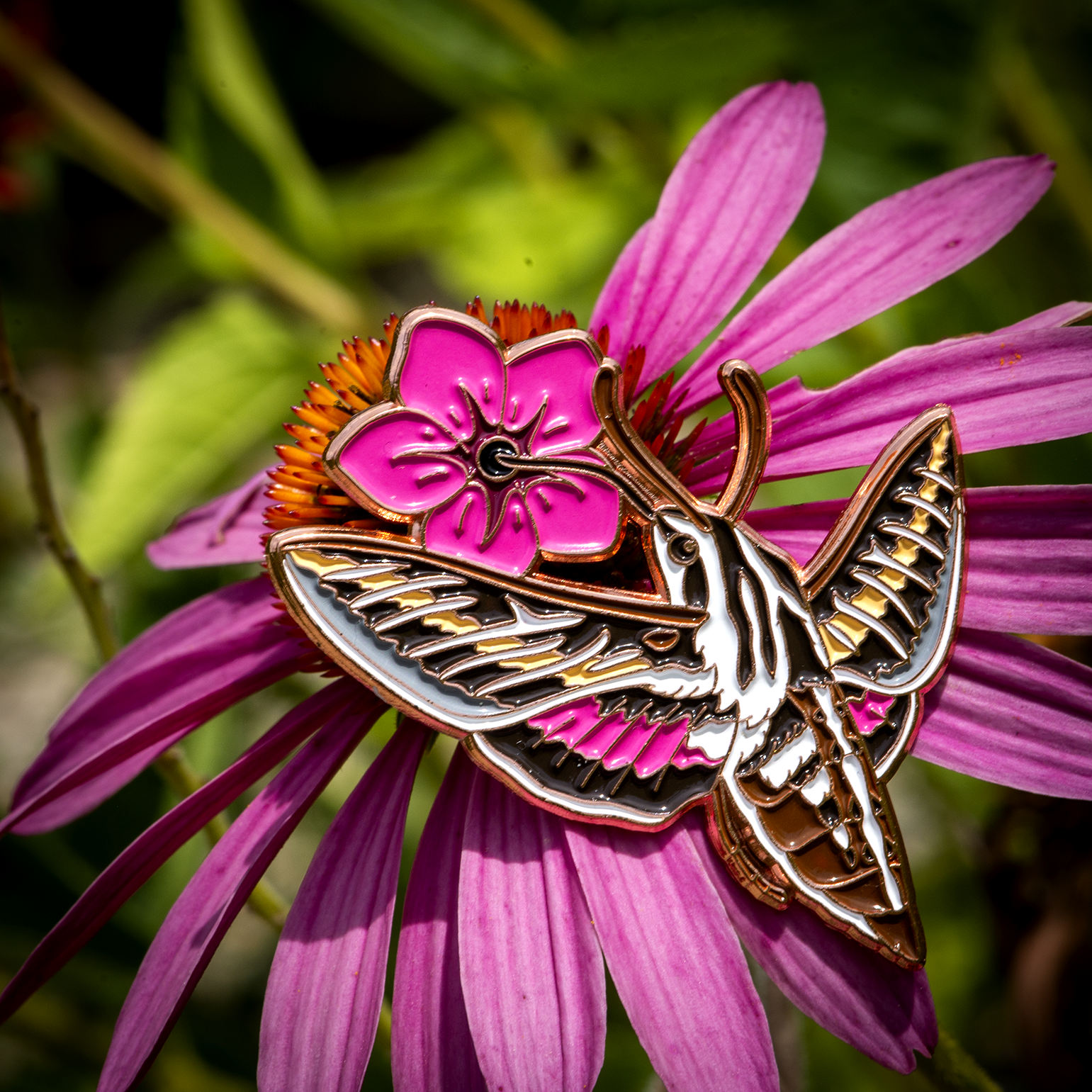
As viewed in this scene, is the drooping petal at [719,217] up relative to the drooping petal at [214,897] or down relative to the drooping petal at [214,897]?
up

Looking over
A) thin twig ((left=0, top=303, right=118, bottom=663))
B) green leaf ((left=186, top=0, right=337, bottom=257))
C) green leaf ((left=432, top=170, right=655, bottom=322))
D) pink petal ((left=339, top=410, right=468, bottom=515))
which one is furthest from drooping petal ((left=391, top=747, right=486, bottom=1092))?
green leaf ((left=186, top=0, right=337, bottom=257))

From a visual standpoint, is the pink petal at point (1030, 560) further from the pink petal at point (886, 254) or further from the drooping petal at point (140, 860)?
the drooping petal at point (140, 860)

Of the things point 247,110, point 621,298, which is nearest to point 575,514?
point 621,298

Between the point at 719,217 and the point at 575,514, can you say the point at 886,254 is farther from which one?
the point at 575,514

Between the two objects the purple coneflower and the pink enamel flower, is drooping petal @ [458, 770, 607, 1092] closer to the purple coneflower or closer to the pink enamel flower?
the purple coneflower

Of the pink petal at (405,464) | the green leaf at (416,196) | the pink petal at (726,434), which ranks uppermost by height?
the green leaf at (416,196)

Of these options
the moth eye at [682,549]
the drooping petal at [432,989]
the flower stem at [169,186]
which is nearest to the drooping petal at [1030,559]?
the moth eye at [682,549]
